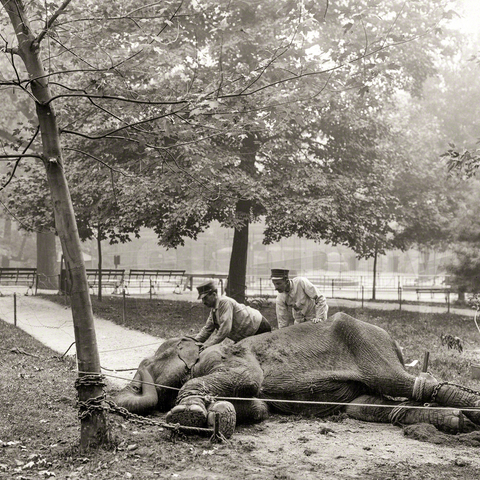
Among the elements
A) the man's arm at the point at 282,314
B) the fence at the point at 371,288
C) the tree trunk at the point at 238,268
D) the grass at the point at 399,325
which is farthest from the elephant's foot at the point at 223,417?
the fence at the point at 371,288

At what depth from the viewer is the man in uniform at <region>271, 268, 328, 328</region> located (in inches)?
320

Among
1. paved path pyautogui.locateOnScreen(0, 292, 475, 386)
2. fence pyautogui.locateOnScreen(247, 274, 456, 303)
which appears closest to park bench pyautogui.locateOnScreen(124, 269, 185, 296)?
fence pyautogui.locateOnScreen(247, 274, 456, 303)

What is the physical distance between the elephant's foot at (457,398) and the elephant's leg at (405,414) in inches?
4.1

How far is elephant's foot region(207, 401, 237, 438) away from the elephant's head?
0.80m

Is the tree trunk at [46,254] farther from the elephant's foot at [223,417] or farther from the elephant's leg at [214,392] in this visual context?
the elephant's foot at [223,417]

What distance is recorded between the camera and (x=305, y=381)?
6586 millimetres

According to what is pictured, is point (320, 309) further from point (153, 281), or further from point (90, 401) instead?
point (153, 281)

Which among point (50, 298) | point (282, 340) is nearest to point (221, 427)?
point (282, 340)

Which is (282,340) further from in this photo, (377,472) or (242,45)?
(242,45)

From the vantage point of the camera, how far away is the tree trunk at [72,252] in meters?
5.40

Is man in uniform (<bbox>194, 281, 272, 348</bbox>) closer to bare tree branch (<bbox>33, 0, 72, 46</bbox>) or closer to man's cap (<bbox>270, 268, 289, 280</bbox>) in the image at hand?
man's cap (<bbox>270, 268, 289, 280</bbox>)

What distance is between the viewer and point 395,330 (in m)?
15.6

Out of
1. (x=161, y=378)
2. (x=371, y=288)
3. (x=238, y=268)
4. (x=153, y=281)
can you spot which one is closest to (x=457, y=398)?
(x=161, y=378)

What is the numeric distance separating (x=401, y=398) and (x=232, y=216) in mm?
9965
